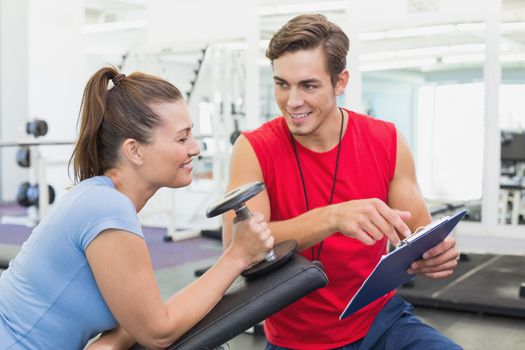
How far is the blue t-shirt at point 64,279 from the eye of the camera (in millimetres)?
1128

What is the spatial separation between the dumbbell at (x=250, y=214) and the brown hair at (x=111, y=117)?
0.24 meters

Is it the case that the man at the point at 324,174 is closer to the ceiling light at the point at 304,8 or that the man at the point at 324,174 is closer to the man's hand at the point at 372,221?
the man's hand at the point at 372,221

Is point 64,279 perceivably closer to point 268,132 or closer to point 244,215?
point 244,215

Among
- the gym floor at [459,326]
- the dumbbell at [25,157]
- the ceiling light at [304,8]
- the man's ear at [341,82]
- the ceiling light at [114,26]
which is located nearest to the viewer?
the man's ear at [341,82]

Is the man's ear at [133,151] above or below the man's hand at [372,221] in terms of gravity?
above

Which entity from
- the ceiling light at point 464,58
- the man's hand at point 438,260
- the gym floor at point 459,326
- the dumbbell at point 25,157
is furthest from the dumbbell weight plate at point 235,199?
the ceiling light at point 464,58

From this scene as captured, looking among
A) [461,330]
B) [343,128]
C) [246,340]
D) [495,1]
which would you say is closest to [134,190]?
[343,128]

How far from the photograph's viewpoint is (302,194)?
1610mm

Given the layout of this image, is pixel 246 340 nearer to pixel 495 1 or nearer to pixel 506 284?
pixel 506 284

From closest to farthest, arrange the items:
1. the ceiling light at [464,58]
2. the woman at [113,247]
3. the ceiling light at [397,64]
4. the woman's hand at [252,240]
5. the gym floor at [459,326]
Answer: the woman at [113,247], the woman's hand at [252,240], the gym floor at [459,326], the ceiling light at [464,58], the ceiling light at [397,64]

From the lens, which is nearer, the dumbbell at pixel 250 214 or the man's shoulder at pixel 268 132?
the dumbbell at pixel 250 214

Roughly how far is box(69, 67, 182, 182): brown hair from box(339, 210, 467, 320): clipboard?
55cm

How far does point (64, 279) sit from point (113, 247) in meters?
0.14

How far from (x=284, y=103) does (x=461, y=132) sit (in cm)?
737
